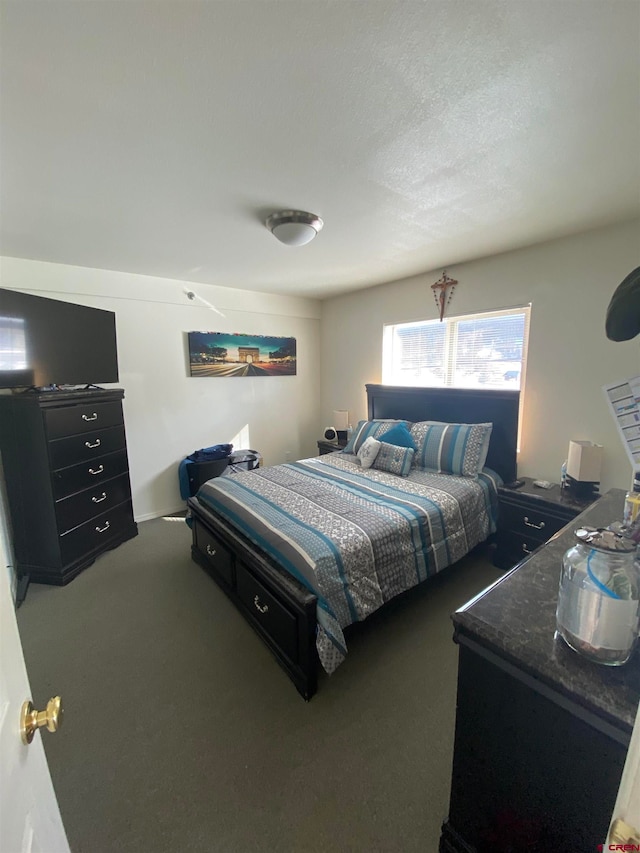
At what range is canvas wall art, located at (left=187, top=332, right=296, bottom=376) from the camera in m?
3.81

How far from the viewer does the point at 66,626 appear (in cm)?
210

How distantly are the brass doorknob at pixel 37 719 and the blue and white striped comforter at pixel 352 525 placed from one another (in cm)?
110

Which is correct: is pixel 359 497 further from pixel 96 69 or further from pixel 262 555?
pixel 96 69

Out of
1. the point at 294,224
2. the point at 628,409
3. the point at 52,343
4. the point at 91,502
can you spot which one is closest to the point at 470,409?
the point at 294,224

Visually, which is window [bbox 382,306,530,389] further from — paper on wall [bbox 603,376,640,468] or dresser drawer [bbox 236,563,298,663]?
dresser drawer [bbox 236,563,298,663]

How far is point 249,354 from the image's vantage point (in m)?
4.19

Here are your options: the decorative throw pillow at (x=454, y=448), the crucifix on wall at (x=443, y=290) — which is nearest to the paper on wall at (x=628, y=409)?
the decorative throw pillow at (x=454, y=448)

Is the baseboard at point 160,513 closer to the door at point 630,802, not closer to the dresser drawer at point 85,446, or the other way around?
the dresser drawer at point 85,446

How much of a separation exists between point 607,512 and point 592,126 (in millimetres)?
1639

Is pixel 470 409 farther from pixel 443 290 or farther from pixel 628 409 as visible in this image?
pixel 628 409

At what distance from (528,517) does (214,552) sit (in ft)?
7.43

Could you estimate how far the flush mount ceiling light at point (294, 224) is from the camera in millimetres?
2053

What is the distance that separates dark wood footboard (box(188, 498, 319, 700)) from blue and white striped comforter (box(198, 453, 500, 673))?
6 centimetres

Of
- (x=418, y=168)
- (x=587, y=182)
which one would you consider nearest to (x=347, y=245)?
(x=418, y=168)
